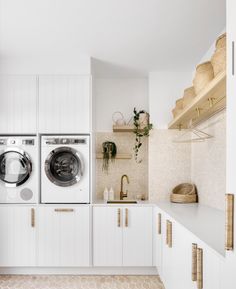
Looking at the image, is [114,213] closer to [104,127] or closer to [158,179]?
[158,179]

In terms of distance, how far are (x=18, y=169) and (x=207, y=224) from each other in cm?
246

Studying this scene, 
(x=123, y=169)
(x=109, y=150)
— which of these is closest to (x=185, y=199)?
(x=123, y=169)

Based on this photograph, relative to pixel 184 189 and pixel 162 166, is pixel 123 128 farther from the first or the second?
pixel 184 189

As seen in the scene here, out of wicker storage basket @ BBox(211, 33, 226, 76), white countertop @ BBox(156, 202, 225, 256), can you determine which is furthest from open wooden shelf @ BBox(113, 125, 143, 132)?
wicker storage basket @ BBox(211, 33, 226, 76)

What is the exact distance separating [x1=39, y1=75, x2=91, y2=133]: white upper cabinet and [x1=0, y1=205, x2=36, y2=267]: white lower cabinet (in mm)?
1024

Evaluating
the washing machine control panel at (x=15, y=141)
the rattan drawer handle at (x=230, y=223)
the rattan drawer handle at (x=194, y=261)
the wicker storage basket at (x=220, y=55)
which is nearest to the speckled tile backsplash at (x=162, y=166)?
the washing machine control panel at (x=15, y=141)

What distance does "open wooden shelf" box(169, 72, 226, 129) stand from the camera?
217cm

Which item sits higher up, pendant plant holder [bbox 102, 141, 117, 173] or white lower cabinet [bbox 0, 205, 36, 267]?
pendant plant holder [bbox 102, 141, 117, 173]

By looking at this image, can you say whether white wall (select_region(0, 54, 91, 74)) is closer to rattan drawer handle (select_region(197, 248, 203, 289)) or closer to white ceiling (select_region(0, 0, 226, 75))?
white ceiling (select_region(0, 0, 226, 75))

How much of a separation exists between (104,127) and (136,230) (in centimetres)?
153

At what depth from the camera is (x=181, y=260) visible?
2.44 meters

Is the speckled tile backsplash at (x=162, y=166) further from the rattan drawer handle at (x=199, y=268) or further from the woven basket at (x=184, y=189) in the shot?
the rattan drawer handle at (x=199, y=268)

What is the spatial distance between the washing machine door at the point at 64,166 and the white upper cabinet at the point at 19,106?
0.43 m

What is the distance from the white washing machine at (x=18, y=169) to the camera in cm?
398
